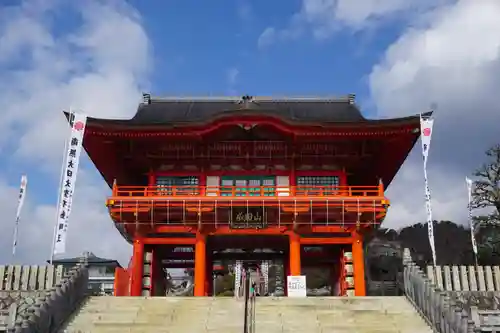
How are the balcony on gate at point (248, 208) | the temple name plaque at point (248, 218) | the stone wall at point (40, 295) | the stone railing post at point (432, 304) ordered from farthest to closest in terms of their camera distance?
the temple name plaque at point (248, 218) < the balcony on gate at point (248, 208) < the stone wall at point (40, 295) < the stone railing post at point (432, 304)

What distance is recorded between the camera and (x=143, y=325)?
17.2 m

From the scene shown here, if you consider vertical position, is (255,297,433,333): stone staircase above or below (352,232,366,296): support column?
below

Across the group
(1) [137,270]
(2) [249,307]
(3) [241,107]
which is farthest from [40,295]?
(3) [241,107]

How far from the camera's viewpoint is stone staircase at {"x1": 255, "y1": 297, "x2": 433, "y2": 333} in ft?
55.7

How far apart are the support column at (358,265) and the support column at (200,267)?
7.03 meters

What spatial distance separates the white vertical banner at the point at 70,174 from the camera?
76.3 feet

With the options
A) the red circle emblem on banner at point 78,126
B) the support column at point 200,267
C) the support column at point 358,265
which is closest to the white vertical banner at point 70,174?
the red circle emblem on banner at point 78,126

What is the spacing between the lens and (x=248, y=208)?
25922 mm

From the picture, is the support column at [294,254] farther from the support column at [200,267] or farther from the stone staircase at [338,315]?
the stone staircase at [338,315]

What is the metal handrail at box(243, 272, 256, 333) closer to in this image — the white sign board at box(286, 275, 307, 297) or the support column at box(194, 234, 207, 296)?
the white sign board at box(286, 275, 307, 297)

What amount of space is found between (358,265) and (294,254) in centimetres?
303

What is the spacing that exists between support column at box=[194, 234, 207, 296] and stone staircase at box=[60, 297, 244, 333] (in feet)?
16.0

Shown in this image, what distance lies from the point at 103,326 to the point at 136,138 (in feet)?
36.5

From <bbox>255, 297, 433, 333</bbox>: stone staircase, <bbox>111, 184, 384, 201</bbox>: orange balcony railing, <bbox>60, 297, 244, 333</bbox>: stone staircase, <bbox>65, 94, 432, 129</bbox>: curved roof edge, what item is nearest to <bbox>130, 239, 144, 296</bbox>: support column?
<bbox>111, 184, 384, 201</bbox>: orange balcony railing
